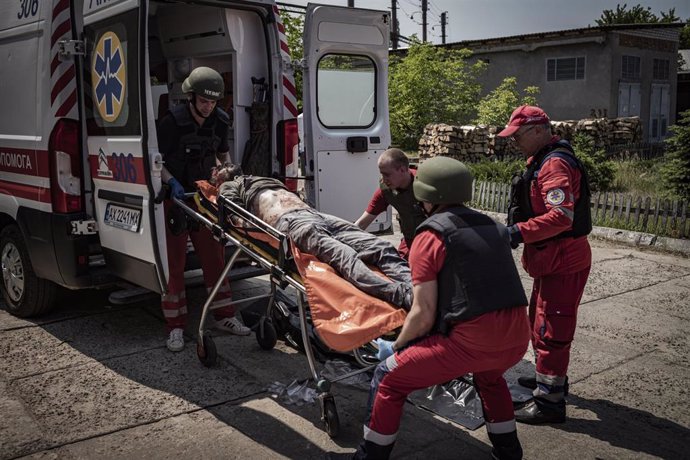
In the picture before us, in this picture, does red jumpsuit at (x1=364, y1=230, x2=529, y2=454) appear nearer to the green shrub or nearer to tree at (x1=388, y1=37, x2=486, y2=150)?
the green shrub

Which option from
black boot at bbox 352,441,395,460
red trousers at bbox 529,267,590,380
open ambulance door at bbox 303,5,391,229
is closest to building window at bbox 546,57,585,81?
open ambulance door at bbox 303,5,391,229

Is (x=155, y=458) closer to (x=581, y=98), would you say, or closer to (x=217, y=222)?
(x=217, y=222)

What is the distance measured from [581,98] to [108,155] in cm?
2105

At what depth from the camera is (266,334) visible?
15.9ft

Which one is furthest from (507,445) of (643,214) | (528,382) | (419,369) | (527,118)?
(643,214)

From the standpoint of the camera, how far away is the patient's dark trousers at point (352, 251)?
332 centimetres

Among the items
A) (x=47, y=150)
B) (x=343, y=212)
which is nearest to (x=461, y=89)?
(x=343, y=212)

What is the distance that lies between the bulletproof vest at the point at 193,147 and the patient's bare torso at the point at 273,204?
0.99 m

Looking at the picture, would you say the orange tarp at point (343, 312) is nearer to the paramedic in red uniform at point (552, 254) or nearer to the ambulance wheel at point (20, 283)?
the paramedic in red uniform at point (552, 254)

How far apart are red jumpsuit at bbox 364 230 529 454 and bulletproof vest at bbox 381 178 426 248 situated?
144 centimetres

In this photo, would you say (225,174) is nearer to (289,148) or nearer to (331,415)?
(289,148)

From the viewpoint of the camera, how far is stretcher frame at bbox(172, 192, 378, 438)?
3568 millimetres

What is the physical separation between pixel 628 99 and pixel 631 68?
3.57 feet

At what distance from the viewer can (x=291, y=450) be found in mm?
3488
